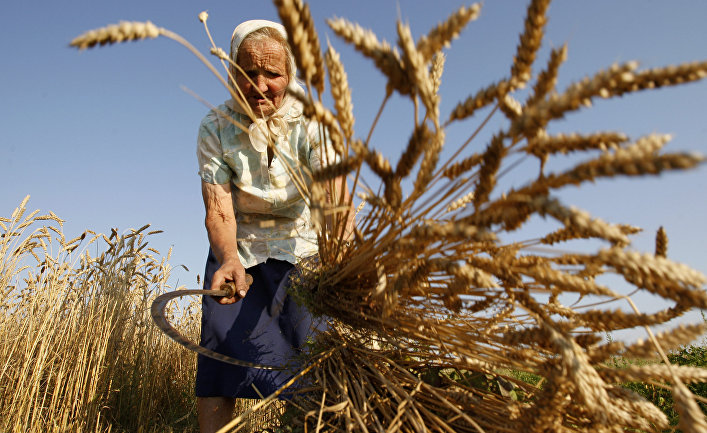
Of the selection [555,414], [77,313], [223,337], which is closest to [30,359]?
[77,313]

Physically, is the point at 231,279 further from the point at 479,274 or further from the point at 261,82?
the point at 479,274

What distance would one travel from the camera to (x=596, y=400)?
0.75 m

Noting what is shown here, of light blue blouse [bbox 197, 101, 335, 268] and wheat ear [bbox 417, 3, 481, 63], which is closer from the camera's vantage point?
wheat ear [bbox 417, 3, 481, 63]

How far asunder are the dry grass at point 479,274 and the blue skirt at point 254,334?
63 cm

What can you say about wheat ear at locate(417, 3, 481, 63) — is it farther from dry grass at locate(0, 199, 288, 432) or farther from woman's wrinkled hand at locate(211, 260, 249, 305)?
dry grass at locate(0, 199, 288, 432)

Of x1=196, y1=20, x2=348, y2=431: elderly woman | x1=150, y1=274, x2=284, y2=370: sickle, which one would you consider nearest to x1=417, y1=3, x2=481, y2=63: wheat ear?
x1=150, y1=274, x2=284, y2=370: sickle

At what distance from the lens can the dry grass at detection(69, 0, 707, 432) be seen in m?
0.65

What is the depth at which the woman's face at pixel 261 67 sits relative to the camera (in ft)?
6.44

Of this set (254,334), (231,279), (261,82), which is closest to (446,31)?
(231,279)

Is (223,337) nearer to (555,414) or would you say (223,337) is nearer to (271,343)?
(271,343)

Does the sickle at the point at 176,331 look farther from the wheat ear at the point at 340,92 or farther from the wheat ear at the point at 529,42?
the wheat ear at the point at 529,42

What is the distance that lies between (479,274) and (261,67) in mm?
1568

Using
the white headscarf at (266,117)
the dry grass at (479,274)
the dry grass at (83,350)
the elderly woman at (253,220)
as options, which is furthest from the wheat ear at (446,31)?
the dry grass at (83,350)

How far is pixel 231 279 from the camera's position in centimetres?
168
